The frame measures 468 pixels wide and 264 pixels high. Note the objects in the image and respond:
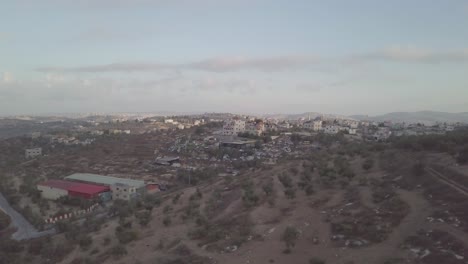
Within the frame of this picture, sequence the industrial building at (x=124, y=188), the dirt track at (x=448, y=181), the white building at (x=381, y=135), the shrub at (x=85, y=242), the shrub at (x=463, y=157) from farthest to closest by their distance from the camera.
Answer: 1. the white building at (x=381, y=135)
2. the industrial building at (x=124, y=188)
3. the shrub at (x=463, y=157)
4. the shrub at (x=85, y=242)
5. the dirt track at (x=448, y=181)

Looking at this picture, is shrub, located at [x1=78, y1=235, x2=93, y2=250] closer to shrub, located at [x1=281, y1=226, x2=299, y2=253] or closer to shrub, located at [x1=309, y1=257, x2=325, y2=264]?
shrub, located at [x1=281, y1=226, x2=299, y2=253]

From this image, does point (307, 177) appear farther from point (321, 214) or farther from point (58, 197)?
point (58, 197)

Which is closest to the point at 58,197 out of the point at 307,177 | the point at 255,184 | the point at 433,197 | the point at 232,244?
the point at 255,184

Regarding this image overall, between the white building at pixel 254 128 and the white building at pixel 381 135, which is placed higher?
the white building at pixel 254 128

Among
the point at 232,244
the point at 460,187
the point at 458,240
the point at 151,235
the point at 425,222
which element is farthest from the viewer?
the point at 151,235

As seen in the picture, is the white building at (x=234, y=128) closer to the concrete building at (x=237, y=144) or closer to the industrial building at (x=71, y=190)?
the concrete building at (x=237, y=144)

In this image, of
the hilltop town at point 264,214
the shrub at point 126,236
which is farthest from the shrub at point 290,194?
the shrub at point 126,236
